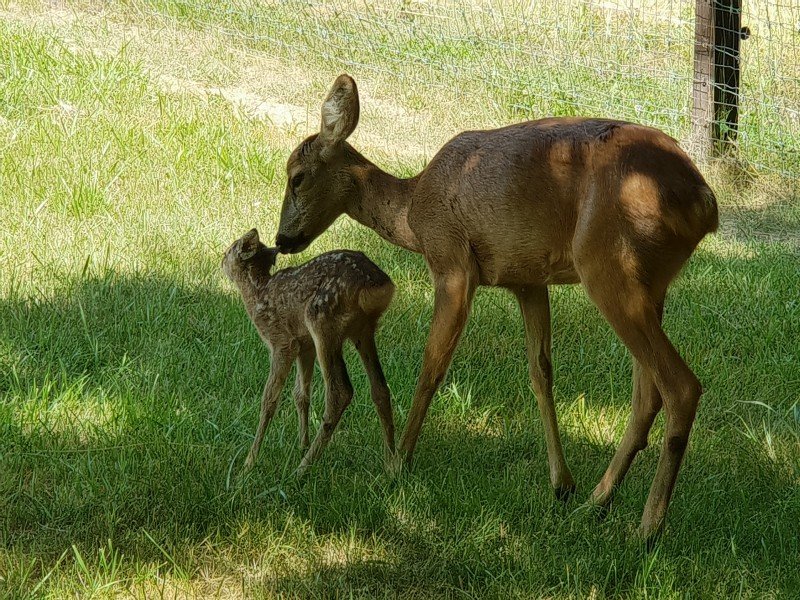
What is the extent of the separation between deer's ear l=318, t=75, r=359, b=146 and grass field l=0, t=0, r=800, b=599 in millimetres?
1361

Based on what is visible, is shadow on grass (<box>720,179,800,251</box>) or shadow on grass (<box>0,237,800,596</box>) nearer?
shadow on grass (<box>0,237,800,596</box>)

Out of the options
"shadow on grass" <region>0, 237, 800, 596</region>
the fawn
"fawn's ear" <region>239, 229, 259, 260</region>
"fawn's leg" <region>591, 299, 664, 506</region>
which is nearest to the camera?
"shadow on grass" <region>0, 237, 800, 596</region>

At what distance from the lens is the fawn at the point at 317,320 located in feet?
15.5

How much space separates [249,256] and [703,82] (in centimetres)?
479

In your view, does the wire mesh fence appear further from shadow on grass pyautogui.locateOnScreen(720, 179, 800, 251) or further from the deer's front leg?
the deer's front leg

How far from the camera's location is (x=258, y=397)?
556cm

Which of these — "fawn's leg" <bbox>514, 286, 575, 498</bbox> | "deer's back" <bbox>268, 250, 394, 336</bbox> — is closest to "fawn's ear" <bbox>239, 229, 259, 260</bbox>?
"deer's back" <bbox>268, 250, 394, 336</bbox>

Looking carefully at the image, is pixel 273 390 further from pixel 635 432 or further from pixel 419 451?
pixel 635 432

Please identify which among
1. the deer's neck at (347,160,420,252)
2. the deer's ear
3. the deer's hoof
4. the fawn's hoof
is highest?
the deer's ear

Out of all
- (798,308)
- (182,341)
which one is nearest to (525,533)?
(182,341)

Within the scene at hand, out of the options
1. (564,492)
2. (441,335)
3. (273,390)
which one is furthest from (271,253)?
(564,492)

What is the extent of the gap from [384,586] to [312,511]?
20.3 inches

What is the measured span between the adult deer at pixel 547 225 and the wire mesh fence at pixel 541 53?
4500 millimetres

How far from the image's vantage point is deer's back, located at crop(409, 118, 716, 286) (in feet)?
13.6
